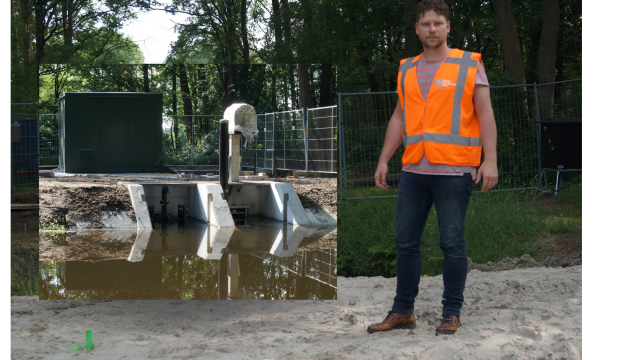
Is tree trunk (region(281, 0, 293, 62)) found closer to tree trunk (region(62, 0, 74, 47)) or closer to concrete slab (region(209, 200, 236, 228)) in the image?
concrete slab (region(209, 200, 236, 228))

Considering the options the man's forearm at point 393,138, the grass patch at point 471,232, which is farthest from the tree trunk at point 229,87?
the grass patch at point 471,232

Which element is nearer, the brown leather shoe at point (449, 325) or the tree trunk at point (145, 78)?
the brown leather shoe at point (449, 325)

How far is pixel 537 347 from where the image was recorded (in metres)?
2.93

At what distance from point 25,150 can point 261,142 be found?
1.70 meters

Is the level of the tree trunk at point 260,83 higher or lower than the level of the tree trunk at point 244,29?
lower

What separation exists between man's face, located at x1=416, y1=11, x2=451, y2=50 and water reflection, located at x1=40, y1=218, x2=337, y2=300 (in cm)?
154

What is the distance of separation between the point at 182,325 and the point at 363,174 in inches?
162

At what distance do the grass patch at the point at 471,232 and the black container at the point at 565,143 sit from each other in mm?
849

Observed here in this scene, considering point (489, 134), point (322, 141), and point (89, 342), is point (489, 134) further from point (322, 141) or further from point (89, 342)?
point (89, 342)

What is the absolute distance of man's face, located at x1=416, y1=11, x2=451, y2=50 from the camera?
2.98m

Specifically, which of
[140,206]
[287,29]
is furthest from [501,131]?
[140,206]

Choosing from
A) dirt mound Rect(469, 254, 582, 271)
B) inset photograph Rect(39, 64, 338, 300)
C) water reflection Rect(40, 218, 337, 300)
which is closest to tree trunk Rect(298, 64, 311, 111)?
inset photograph Rect(39, 64, 338, 300)

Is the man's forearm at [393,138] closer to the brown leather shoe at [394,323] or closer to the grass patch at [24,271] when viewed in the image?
the brown leather shoe at [394,323]

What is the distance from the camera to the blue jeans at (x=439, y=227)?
3.01 m
